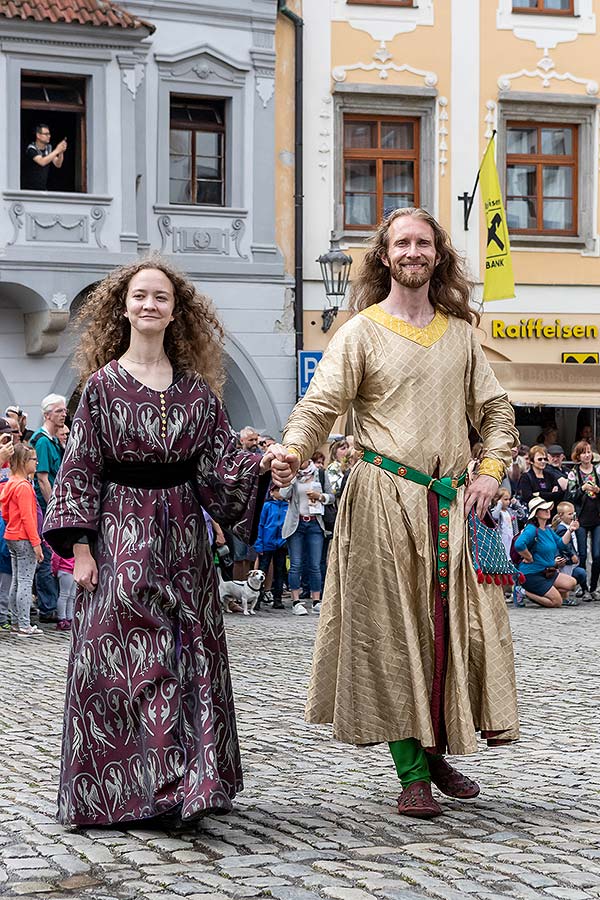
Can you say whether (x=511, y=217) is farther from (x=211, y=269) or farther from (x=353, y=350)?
(x=353, y=350)

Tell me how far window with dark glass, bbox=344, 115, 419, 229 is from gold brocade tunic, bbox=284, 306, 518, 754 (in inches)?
666

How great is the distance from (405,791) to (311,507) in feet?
32.2

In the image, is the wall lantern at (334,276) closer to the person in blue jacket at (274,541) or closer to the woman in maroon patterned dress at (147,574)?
the person in blue jacket at (274,541)

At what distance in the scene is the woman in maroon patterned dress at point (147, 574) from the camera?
5.15m

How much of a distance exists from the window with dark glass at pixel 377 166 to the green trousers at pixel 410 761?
57.0ft

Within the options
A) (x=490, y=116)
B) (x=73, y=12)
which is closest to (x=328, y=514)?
(x=73, y=12)

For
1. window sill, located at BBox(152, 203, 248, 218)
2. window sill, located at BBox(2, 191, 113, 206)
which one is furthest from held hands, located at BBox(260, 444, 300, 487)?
window sill, located at BBox(152, 203, 248, 218)

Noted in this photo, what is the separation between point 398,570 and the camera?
546 centimetres

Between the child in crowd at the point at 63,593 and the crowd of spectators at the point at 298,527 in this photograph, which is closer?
the crowd of spectators at the point at 298,527

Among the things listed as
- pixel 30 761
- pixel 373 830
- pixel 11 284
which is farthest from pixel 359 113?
pixel 373 830

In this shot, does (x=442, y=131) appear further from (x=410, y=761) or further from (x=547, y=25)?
(x=410, y=761)

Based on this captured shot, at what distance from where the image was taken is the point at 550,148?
23.2 m

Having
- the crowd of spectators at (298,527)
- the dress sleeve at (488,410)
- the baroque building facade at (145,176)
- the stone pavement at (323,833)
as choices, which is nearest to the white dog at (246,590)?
the crowd of spectators at (298,527)

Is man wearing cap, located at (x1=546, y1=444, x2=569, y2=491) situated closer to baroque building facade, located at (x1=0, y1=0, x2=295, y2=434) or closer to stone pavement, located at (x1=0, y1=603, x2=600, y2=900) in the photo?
baroque building facade, located at (x1=0, y1=0, x2=295, y2=434)
